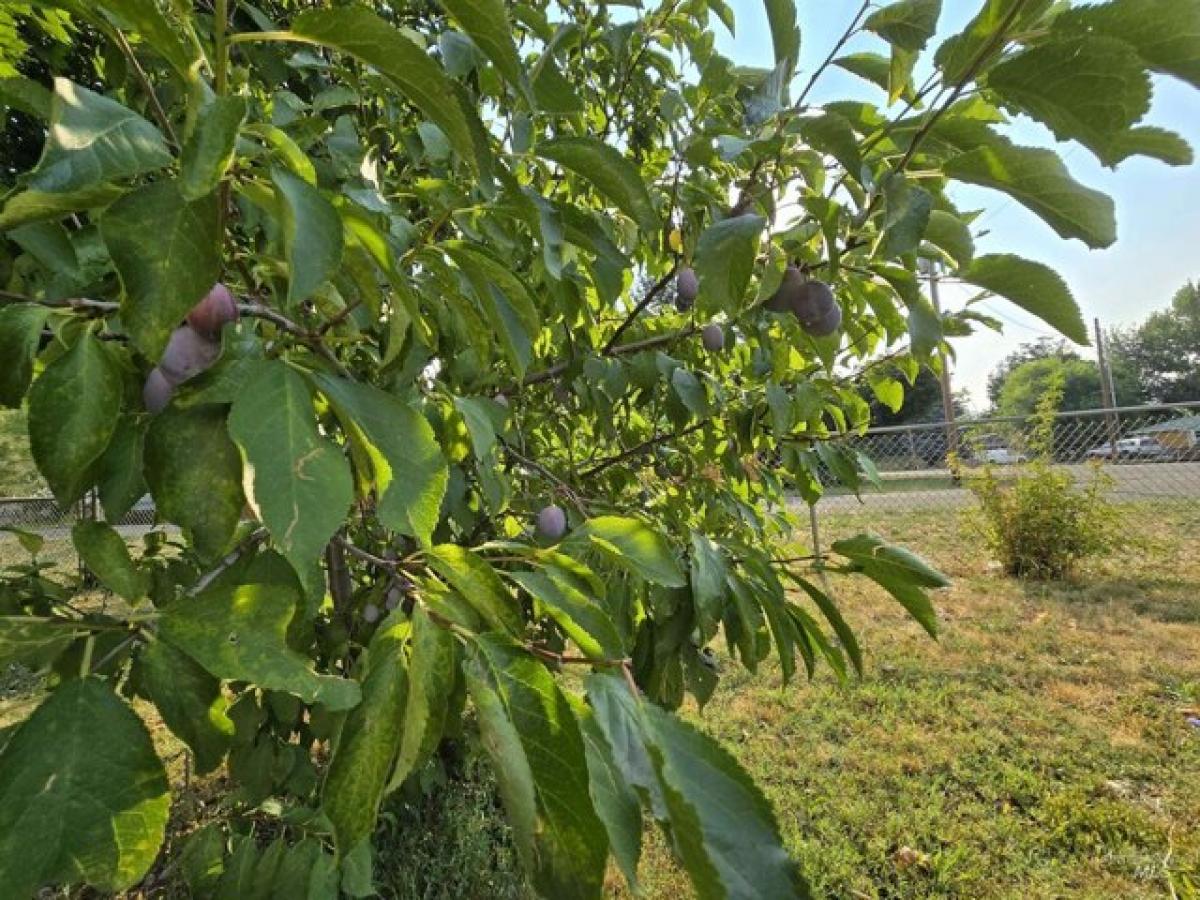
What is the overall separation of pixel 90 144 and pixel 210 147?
7 cm

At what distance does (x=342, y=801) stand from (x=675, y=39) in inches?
66.2

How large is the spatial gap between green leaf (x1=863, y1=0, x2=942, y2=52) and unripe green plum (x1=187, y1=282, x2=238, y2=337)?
2.00 feet

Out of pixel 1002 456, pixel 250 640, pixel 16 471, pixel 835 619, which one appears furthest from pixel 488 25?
pixel 16 471

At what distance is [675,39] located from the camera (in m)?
1.62

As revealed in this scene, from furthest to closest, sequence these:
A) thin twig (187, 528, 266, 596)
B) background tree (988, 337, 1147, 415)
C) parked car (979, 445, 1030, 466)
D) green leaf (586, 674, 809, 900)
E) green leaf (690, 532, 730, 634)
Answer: background tree (988, 337, 1147, 415) → parked car (979, 445, 1030, 466) → green leaf (690, 532, 730, 634) → thin twig (187, 528, 266, 596) → green leaf (586, 674, 809, 900)

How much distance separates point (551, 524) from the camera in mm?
1234

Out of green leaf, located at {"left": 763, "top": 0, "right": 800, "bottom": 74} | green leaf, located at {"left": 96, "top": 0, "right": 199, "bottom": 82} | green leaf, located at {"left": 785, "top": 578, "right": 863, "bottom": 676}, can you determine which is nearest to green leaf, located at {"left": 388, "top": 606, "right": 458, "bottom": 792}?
green leaf, located at {"left": 96, "top": 0, "right": 199, "bottom": 82}

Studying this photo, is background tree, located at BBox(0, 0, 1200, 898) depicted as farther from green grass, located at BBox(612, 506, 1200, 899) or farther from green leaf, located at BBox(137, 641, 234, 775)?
green grass, located at BBox(612, 506, 1200, 899)

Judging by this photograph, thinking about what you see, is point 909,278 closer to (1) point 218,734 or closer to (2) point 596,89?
(1) point 218,734

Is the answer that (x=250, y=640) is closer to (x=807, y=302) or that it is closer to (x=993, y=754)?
(x=807, y=302)

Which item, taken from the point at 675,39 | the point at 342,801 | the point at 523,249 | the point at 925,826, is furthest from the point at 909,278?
the point at 925,826

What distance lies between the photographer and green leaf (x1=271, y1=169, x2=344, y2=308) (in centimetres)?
37

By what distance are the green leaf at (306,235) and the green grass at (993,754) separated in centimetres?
98

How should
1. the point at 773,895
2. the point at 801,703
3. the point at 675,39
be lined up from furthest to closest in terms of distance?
the point at 801,703, the point at 675,39, the point at 773,895
